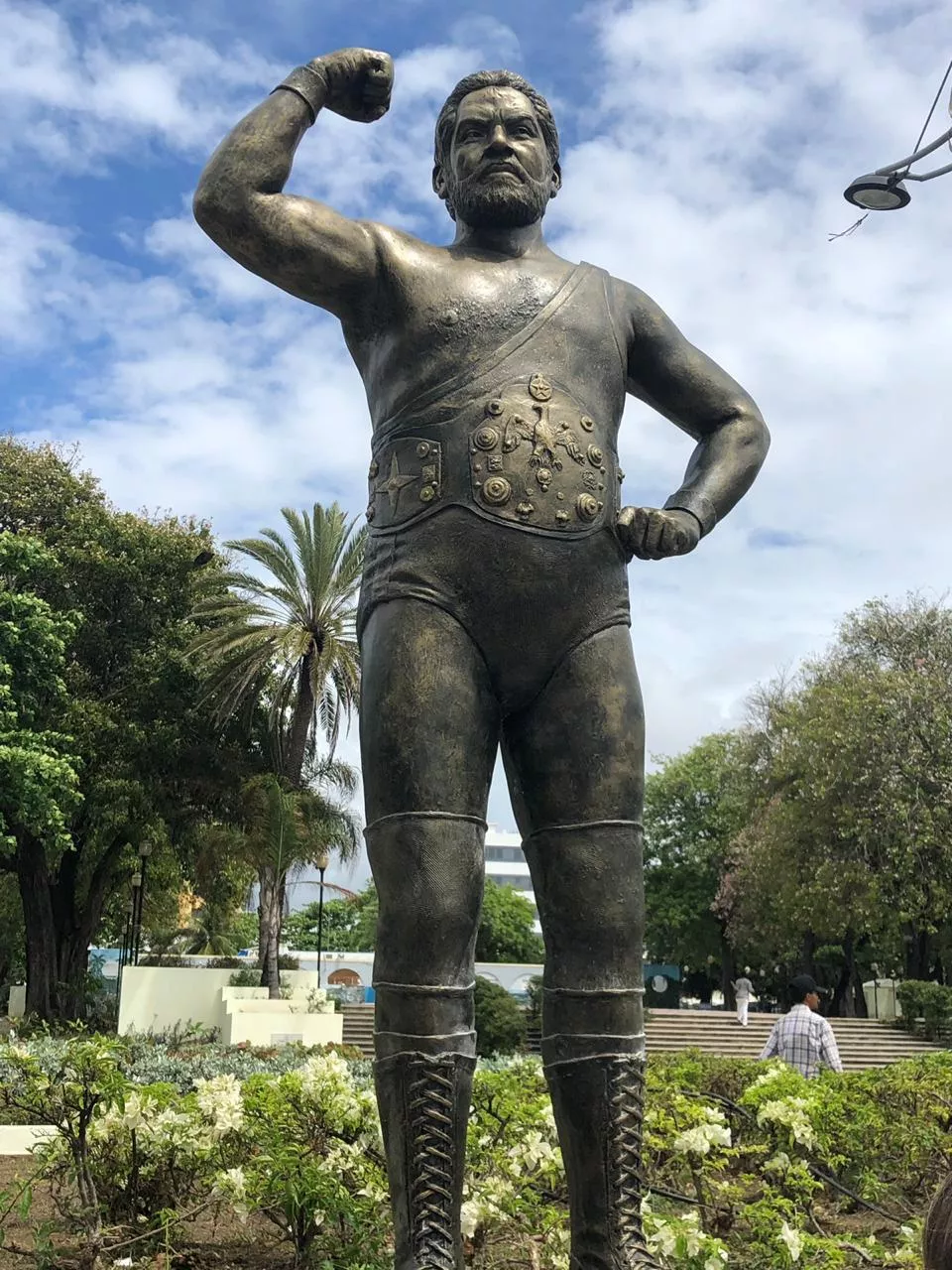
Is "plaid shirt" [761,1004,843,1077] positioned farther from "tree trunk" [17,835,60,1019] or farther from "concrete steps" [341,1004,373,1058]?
"tree trunk" [17,835,60,1019]

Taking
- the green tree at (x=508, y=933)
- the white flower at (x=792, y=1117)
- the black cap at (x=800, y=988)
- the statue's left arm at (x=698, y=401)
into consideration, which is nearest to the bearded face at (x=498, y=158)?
the statue's left arm at (x=698, y=401)

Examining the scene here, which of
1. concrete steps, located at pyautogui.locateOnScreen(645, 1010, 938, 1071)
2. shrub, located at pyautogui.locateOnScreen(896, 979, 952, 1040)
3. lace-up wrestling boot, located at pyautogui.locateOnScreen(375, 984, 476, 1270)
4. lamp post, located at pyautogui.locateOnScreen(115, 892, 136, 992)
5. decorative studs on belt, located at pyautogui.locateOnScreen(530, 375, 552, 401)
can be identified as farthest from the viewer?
lamp post, located at pyautogui.locateOnScreen(115, 892, 136, 992)

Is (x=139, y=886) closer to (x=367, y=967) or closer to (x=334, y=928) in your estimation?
(x=367, y=967)

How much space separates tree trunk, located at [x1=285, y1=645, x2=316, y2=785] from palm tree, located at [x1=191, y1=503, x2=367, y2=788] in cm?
2

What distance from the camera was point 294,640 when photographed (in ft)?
73.9

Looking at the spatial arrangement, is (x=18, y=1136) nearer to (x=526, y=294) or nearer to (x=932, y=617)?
(x=526, y=294)

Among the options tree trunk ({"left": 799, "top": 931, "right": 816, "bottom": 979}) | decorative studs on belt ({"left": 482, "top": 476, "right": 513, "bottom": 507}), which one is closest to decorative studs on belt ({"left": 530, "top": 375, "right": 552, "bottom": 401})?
decorative studs on belt ({"left": 482, "top": 476, "right": 513, "bottom": 507})

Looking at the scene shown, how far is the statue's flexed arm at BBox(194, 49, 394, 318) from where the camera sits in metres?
3.05

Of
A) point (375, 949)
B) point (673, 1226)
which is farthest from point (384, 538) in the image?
point (673, 1226)

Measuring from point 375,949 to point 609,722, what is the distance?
0.78 m

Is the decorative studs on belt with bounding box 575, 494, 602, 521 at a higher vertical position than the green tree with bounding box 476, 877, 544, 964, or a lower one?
higher

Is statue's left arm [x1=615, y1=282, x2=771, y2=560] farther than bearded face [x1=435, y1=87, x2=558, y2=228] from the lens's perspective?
Yes

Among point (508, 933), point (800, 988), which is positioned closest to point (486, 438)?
point (800, 988)

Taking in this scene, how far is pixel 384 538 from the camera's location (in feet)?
10.3
